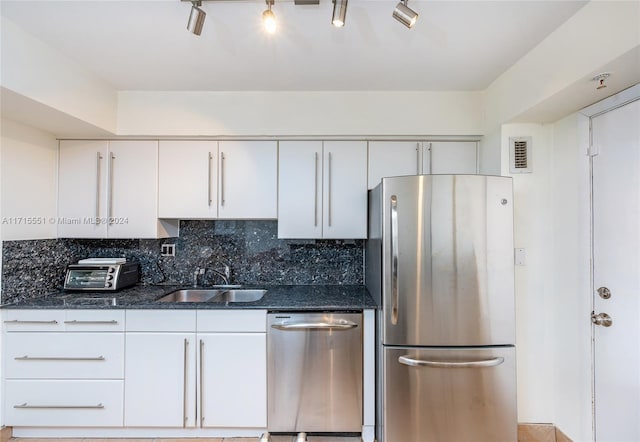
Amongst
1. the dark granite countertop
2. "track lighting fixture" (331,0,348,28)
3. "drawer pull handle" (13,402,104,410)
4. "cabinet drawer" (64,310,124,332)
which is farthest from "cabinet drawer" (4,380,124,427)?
"track lighting fixture" (331,0,348,28)

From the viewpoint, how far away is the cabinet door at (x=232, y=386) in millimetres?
1969

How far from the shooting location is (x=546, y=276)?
6.55ft

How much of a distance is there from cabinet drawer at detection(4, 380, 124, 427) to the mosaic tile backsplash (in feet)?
2.91

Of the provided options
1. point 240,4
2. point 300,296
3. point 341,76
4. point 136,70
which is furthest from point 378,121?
point 136,70

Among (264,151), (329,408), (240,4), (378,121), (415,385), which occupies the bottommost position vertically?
(329,408)

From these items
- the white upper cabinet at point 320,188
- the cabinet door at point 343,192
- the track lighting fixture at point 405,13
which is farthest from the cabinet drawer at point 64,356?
the track lighting fixture at point 405,13

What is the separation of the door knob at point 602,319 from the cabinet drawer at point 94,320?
2860mm

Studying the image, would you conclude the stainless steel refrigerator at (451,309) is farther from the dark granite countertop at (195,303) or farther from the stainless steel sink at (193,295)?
the stainless steel sink at (193,295)

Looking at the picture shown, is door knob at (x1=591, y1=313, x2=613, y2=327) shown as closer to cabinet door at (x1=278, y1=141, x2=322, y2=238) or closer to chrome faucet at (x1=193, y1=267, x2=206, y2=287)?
cabinet door at (x1=278, y1=141, x2=322, y2=238)

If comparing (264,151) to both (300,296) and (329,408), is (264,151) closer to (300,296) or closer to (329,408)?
(300,296)

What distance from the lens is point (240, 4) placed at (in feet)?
4.50

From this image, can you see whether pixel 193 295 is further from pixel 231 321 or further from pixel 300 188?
pixel 300 188

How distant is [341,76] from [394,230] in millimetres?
1106

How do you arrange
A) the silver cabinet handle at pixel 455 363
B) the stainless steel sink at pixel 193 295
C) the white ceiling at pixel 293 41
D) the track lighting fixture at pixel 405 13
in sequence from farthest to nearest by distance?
the stainless steel sink at pixel 193 295 < the silver cabinet handle at pixel 455 363 < the white ceiling at pixel 293 41 < the track lighting fixture at pixel 405 13
